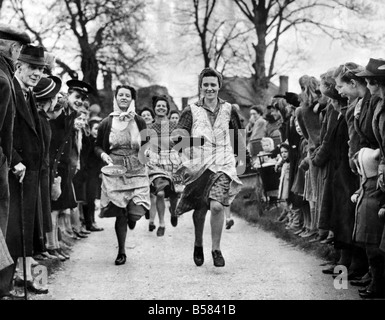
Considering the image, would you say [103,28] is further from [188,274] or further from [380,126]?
[380,126]

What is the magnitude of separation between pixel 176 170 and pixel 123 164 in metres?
0.75

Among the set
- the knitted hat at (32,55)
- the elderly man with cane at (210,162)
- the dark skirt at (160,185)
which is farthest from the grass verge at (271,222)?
the knitted hat at (32,55)

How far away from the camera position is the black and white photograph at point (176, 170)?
4578 millimetres

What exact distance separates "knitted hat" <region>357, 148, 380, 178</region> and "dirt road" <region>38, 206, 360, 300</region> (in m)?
0.94

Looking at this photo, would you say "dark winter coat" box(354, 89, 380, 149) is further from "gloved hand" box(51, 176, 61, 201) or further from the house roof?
the house roof

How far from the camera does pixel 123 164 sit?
6621 millimetres

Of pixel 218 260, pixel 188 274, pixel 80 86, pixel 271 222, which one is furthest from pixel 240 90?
pixel 188 274

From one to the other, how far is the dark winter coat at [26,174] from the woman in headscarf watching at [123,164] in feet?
4.90

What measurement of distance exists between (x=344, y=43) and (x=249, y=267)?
3.77 m

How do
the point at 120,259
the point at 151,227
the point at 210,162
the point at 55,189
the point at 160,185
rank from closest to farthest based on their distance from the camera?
the point at 210,162, the point at 120,259, the point at 55,189, the point at 160,185, the point at 151,227

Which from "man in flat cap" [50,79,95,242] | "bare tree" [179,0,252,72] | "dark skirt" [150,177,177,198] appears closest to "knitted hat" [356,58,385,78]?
"man in flat cap" [50,79,95,242]

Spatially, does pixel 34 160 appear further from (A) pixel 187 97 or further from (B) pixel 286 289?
(A) pixel 187 97

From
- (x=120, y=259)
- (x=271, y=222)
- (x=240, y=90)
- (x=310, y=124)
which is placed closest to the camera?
(x=120, y=259)

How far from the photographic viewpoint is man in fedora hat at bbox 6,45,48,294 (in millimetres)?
4547
